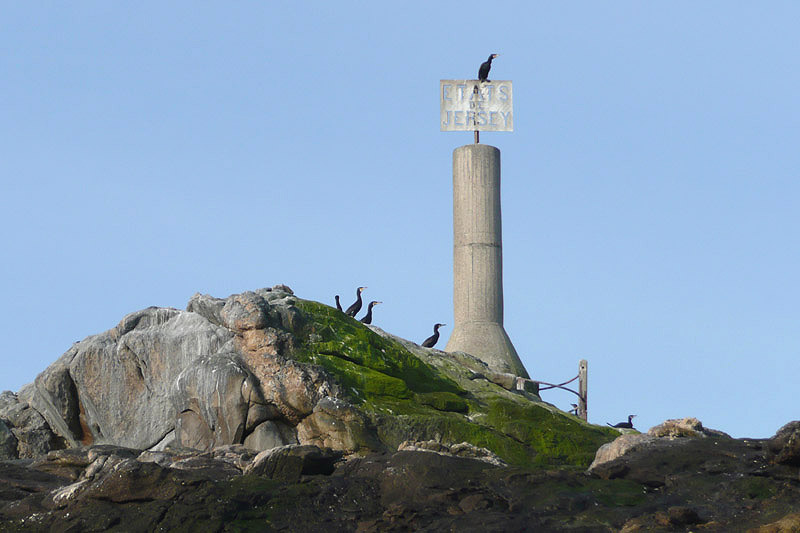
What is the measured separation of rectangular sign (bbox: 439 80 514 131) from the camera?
1200 inches

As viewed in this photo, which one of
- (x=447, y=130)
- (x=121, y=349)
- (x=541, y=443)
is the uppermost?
(x=447, y=130)

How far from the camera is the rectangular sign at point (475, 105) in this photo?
30.5 metres

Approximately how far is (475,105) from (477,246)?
398 cm

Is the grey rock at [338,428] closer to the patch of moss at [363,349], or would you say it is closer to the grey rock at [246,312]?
the patch of moss at [363,349]

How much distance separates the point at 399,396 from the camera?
19453 millimetres

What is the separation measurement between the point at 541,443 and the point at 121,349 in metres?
7.78

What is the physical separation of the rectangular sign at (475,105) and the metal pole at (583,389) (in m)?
6.50

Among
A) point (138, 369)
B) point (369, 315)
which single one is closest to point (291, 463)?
point (138, 369)

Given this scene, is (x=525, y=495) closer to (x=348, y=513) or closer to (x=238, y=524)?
(x=348, y=513)

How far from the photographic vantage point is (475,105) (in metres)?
30.6

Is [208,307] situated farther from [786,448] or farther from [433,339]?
[786,448]

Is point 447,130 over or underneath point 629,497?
over

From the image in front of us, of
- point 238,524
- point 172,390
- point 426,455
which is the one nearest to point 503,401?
point 172,390

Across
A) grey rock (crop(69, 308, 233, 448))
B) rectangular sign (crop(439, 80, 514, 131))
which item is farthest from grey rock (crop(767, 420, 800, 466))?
rectangular sign (crop(439, 80, 514, 131))
